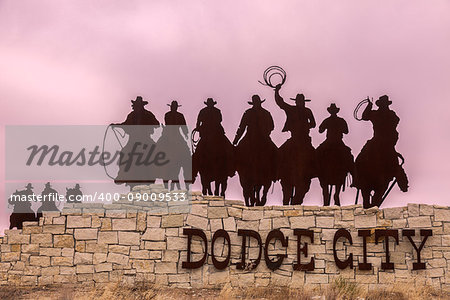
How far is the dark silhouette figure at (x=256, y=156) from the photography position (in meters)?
16.0

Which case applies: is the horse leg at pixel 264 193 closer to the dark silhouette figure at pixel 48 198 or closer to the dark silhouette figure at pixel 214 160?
the dark silhouette figure at pixel 214 160

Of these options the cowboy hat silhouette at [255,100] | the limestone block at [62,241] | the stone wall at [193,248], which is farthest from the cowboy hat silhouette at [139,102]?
the limestone block at [62,241]

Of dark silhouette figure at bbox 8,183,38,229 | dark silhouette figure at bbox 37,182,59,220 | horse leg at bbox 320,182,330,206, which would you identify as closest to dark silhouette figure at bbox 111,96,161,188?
horse leg at bbox 320,182,330,206

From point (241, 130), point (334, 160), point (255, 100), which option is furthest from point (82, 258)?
point (334, 160)

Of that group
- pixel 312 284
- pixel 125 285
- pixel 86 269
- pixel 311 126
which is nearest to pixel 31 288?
pixel 86 269

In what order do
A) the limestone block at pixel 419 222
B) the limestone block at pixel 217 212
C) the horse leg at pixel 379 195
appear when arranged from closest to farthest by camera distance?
the limestone block at pixel 217 212 < the limestone block at pixel 419 222 < the horse leg at pixel 379 195

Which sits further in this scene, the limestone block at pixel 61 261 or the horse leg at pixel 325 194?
the horse leg at pixel 325 194

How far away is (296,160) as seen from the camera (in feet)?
52.1

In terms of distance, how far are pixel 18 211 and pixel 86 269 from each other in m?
9.44

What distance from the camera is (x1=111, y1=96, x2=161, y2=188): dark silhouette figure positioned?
621 inches

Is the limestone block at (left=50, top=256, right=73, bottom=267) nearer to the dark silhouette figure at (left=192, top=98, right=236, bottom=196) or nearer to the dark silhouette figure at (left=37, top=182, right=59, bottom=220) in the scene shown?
the dark silhouette figure at (left=192, top=98, right=236, bottom=196)

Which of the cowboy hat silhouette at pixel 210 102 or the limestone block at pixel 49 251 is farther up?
the cowboy hat silhouette at pixel 210 102

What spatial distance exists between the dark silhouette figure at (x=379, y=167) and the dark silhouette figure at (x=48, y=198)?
39.0 ft

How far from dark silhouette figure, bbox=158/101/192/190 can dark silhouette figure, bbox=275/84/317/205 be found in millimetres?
2592
